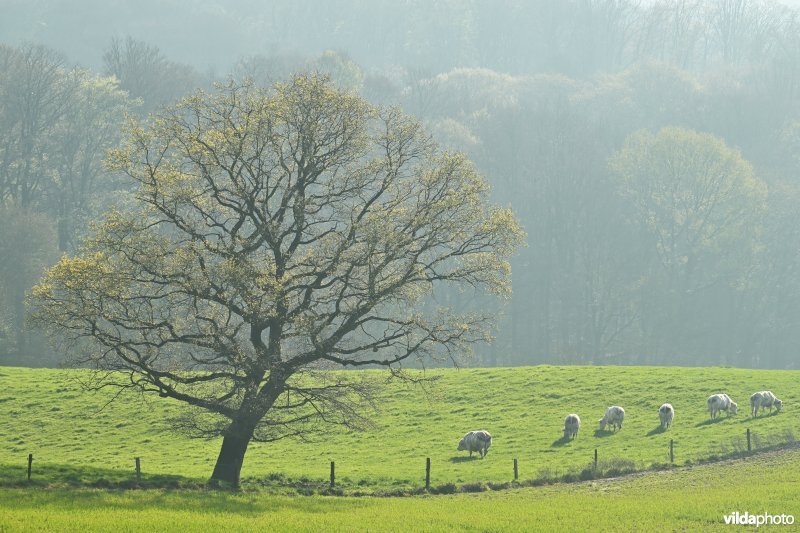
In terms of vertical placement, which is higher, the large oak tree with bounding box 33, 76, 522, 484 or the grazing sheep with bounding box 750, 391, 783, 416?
the large oak tree with bounding box 33, 76, 522, 484

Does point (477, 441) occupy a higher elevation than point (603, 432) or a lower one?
lower

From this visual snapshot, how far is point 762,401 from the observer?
48.1 metres

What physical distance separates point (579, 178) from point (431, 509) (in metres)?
78.1

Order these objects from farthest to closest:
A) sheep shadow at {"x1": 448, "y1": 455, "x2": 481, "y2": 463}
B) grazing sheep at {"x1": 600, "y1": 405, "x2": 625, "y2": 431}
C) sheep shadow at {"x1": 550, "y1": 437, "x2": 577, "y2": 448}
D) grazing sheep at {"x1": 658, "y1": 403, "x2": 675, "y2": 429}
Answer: grazing sheep at {"x1": 600, "y1": 405, "x2": 625, "y2": 431}, grazing sheep at {"x1": 658, "y1": 403, "x2": 675, "y2": 429}, sheep shadow at {"x1": 550, "y1": 437, "x2": 577, "y2": 448}, sheep shadow at {"x1": 448, "y1": 455, "x2": 481, "y2": 463}

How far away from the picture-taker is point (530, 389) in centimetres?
5603

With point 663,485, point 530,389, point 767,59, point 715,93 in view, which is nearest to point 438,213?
point 663,485

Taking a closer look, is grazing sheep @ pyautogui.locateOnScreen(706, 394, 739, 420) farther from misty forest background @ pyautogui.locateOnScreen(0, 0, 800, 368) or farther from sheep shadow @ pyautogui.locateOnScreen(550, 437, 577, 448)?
misty forest background @ pyautogui.locateOnScreen(0, 0, 800, 368)

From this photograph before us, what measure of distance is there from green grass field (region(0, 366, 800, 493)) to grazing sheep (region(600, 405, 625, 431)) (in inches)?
27.2

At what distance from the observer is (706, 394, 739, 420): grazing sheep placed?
1892 inches

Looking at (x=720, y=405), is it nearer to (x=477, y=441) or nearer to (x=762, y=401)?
(x=762, y=401)

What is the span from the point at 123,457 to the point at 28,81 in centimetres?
5271

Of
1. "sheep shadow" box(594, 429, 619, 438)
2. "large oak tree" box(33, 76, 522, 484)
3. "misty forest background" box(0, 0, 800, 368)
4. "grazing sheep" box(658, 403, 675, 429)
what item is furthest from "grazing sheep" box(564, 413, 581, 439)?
"misty forest background" box(0, 0, 800, 368)

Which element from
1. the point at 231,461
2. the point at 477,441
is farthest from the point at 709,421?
the point at 231,461

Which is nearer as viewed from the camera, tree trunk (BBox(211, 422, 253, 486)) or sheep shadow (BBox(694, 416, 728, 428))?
tree trunk (BBox(211, 422, 253, 486))
